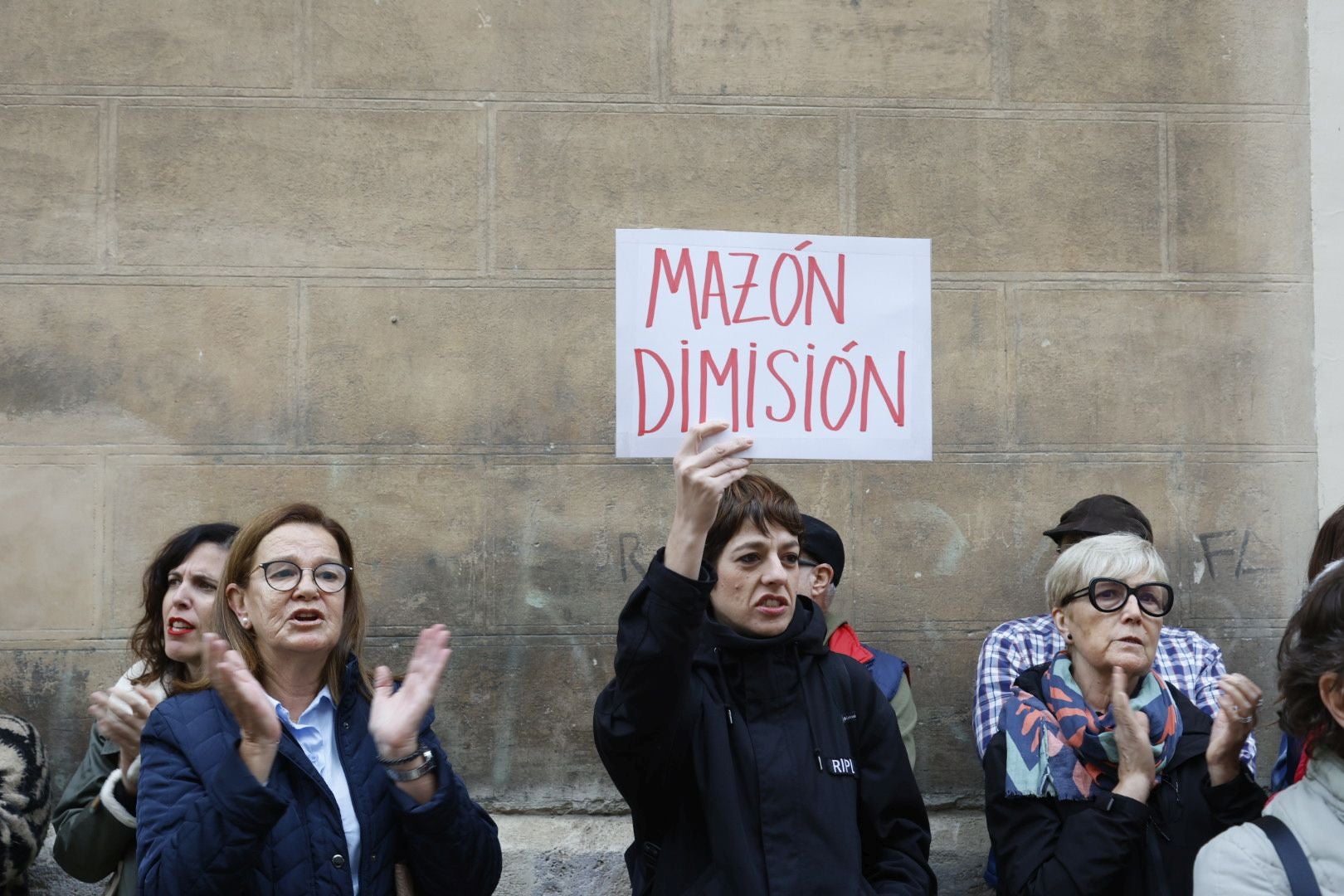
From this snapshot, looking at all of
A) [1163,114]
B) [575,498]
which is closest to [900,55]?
[1163,114]

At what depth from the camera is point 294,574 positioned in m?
2.89

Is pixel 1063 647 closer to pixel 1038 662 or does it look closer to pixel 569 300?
pixel 1038 662

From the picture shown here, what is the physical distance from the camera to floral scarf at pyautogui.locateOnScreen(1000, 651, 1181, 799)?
309 centimetres

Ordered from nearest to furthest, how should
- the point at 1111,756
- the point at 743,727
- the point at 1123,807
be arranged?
the point at 743,727, the point at 1123,807, the point at 1111,756

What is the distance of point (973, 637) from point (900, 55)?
1.93 meters

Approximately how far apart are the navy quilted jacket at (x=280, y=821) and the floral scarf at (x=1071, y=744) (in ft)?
3.87

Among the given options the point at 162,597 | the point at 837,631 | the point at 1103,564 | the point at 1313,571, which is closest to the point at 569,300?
the point at 837,631

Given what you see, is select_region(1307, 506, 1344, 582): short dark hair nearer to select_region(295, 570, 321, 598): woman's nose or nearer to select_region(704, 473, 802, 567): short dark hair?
select_region(704, 473, 802, 567): short dark hair

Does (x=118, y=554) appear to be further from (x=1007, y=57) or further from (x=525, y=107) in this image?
(x=1007, y=57)

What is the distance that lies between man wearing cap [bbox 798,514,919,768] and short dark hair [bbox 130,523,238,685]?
1560mm

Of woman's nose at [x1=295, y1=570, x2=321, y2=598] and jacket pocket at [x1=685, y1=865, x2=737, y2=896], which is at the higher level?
woman's nose at [x1=295, y1=570, x2=321, y2=598]

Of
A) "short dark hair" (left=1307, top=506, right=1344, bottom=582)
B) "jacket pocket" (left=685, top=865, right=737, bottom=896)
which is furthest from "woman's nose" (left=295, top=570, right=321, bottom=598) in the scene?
"short dark hair" (left=1307, top=506, right=1344, bottom=582)

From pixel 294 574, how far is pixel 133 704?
0.46m

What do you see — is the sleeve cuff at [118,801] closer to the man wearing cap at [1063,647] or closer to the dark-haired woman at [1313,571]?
the man wearing cap at [1063,647]
